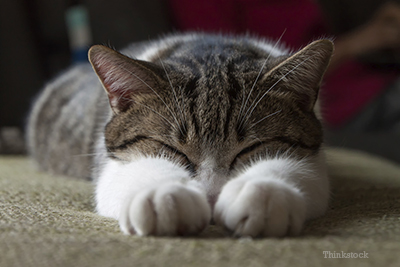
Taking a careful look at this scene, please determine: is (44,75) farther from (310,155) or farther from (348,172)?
(310,155)

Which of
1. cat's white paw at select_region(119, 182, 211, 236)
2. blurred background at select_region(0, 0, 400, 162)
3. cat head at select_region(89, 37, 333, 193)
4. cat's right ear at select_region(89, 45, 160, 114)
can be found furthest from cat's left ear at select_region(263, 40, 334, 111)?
blurred background at select_region(0, 0, 400, 162)

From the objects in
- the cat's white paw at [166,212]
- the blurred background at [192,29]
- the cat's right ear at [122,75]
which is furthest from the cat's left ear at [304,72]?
the blurred background at [192,29]

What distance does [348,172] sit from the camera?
5.72 feet

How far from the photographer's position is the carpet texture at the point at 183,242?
61cm

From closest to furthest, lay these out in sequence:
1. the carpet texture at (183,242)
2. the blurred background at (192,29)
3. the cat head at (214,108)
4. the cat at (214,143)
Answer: the carpet texture at (183,242) < the cat at (214,143) < the cat head at (214,108) < the blurred background at (192,29)

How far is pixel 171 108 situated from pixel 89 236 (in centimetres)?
40

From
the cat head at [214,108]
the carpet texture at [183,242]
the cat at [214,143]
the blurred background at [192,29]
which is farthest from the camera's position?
the blurred background at [192,29]

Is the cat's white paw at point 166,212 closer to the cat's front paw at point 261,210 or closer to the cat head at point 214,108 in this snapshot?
the cat's front paw at point 261,210

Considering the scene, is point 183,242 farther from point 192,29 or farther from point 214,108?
point 192,29

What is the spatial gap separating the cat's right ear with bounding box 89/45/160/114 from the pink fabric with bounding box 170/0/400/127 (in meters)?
2.00

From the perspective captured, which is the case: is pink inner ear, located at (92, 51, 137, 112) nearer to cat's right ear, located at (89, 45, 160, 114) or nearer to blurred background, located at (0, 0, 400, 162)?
cat's right ear, located at (89, 45, 160, 114)

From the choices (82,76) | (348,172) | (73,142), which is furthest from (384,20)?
(73,142)

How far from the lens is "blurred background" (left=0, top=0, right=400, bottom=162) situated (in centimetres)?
292

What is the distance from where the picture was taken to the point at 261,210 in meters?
0.70
